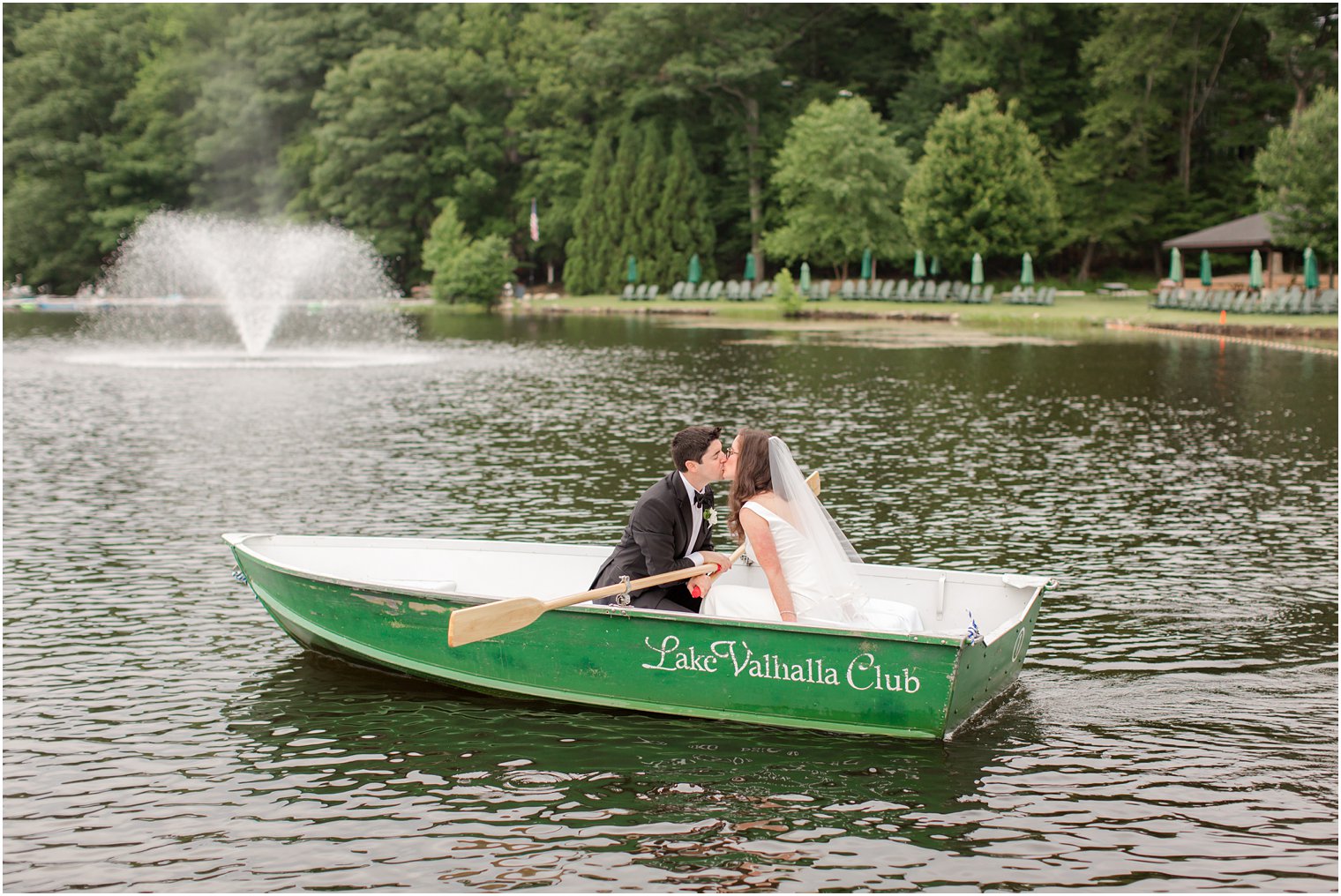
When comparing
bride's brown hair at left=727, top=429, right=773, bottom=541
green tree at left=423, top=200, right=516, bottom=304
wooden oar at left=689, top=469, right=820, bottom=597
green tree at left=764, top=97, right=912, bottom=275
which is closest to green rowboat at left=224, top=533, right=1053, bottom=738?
wooden oar at left=689, top=469, right=820, bottom=597

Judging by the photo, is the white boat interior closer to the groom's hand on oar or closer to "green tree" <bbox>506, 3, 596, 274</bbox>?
the groom's hand on oar

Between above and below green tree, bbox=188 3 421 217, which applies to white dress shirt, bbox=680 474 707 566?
below

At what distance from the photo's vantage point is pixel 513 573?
11750 mm

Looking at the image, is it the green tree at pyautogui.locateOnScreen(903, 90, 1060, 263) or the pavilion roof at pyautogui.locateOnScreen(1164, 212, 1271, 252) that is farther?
the green tree at pyautogui.locateOnScreen(903, 90, 1060, 263)

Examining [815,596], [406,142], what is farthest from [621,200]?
[815,596]

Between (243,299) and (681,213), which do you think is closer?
(681,213)

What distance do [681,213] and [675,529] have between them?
68.1m

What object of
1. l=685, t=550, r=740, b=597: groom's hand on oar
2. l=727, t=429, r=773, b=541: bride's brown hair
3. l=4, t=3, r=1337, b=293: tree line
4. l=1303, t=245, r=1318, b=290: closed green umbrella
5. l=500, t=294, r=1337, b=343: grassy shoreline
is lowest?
l=685, t=550, r=740, b=597: groom's hand on oar

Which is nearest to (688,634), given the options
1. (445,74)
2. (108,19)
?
(445,74)

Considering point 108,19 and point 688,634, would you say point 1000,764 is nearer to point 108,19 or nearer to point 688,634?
point 688,634

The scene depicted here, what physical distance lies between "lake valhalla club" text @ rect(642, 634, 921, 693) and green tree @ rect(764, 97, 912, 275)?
2334 inches

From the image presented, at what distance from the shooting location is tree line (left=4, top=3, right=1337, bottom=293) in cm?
6606

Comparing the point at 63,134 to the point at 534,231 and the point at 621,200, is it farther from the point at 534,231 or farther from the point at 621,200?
the point at 621,200

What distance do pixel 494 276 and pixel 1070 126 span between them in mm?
32639
